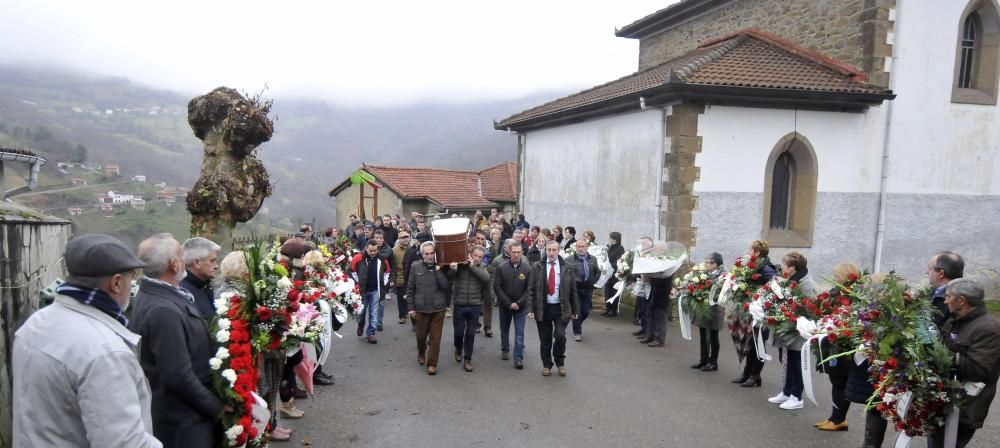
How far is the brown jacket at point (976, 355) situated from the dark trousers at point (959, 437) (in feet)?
0.29

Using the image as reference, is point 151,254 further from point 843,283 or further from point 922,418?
point 843,283

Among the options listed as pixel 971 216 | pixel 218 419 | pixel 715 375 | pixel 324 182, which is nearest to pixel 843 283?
pixel 715 375

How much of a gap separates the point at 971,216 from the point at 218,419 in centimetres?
1708

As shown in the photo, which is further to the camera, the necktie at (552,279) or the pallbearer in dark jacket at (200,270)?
the necktie at (552,279)

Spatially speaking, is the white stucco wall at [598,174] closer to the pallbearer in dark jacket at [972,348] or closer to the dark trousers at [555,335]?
the dark trousers at [555,335]

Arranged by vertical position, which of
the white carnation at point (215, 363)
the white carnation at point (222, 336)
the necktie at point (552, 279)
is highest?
the white carnation at point (222, 336)

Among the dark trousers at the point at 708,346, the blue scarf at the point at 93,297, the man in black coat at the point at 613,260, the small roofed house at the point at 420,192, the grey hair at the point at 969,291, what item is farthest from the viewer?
the small roofed house at the point at 420,192

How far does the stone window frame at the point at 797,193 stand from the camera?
1234 centimetres

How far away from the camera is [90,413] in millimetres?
2186

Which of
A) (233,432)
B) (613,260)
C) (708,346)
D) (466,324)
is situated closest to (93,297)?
(233,432)

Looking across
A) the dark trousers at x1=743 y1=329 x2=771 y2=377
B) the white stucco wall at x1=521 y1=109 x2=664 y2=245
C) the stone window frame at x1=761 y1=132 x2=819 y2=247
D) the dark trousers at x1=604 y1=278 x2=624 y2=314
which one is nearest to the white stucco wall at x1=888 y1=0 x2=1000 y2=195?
the stone window frame at x1=761 y1=132 x2=819 y2=247

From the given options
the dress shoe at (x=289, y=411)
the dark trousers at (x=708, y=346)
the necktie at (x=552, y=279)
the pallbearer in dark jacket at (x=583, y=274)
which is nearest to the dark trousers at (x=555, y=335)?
the necktie at (x=552, y=279)

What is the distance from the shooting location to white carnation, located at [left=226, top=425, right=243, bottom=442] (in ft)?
10.8

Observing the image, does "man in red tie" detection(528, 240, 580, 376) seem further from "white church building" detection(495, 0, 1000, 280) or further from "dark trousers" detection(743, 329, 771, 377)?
"white church building" detection(495, 0, 1000, 280)
